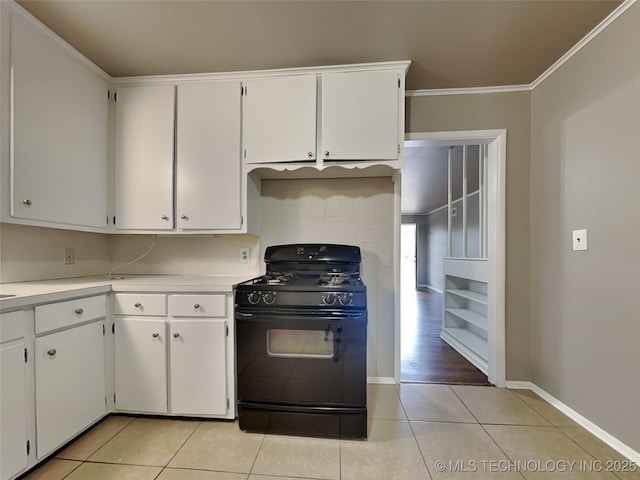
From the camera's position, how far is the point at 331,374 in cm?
157

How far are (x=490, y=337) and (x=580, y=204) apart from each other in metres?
1.16

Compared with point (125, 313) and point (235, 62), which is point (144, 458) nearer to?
point (125, 313)

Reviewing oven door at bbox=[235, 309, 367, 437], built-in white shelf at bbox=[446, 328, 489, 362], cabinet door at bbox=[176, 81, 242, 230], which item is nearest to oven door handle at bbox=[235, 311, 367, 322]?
oven door at bbox=[235, 309, 367, 437]

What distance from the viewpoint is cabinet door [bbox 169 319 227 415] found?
1704mm

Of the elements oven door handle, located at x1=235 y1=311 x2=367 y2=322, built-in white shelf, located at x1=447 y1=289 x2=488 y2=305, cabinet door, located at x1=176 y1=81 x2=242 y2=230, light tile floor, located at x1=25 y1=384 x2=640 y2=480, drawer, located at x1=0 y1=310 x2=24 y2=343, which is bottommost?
light tile floor, located at x1=25 y1=384 x2=640 y2=480

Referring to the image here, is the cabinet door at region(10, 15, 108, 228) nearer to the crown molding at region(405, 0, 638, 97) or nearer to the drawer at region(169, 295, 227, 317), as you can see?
the drawer at region(169, 295, 227, 317)

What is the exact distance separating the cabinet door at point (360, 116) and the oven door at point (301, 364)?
3.47 feet

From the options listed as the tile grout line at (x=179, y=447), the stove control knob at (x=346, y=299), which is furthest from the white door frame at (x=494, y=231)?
the tile grout line at (x=179, y=447)

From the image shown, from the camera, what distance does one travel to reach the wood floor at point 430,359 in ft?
7.80

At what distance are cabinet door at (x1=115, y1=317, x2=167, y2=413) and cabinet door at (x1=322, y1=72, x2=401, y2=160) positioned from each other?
5.16ft

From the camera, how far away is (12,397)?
1.22 metres

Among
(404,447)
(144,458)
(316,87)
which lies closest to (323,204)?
(316,87)

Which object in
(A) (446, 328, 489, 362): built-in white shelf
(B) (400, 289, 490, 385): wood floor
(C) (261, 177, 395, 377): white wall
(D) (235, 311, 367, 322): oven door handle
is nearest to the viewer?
(D) (235, 311, 367, 322): oven door handle

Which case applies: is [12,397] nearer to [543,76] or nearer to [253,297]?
[253,297]
